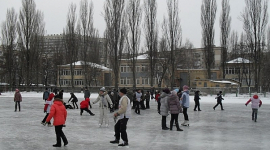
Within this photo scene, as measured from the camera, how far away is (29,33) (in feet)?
165

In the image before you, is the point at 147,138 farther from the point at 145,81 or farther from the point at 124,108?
the point at 145,81

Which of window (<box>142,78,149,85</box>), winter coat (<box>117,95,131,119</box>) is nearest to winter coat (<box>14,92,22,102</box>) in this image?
winter coat (<box>117,95,131,119</box>)

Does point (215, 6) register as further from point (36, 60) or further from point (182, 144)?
point (182, 144)

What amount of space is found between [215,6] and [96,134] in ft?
133

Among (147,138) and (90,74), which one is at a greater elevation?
(90,74)

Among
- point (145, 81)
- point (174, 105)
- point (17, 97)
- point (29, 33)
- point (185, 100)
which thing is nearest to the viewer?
point (174, 105)

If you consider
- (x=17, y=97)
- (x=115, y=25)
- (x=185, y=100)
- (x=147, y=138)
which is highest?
(x=115, y=25)

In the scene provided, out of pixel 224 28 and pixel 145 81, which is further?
pixel 145 81

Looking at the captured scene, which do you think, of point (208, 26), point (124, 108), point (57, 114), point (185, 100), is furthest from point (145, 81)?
point (57, 114)

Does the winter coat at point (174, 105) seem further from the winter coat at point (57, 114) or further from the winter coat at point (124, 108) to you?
the winter coat at point (57, 114)

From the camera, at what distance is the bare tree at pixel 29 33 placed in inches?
1980

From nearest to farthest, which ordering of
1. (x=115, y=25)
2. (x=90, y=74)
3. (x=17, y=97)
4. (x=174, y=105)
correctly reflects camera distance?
(x=174, y=105) → (x=17, y=97) → (x=115, y=25) → (x=90, y=74)

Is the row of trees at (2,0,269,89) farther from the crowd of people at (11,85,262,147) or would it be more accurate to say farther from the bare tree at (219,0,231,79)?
the crowd of people at (11,85,262,147)

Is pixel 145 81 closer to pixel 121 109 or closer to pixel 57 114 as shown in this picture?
pixel 121 109
